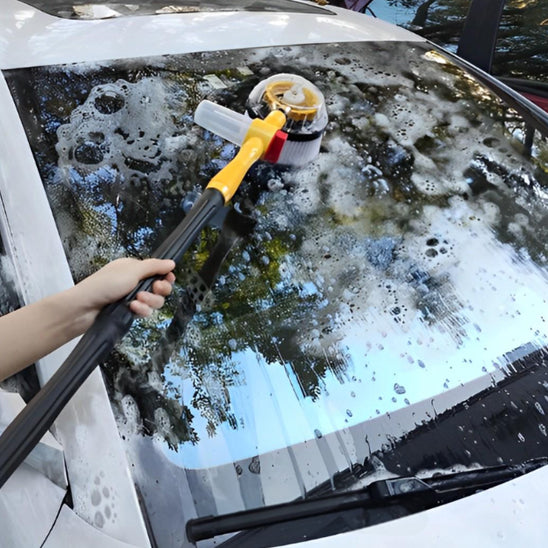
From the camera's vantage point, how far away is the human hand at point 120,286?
90 centimetres

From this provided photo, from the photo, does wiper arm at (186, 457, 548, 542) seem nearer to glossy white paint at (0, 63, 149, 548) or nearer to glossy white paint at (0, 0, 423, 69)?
glossy white paint at (0, 63, 149, 548)

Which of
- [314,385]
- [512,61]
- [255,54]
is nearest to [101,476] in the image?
[314,385]

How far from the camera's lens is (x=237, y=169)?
1.09m

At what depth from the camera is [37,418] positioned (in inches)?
30.1

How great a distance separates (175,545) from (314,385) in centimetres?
31

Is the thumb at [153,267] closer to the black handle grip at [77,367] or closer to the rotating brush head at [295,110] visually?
the black handle grip at [77,367]

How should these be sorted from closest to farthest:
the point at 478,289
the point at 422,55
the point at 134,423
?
the point at 134,423 → the point at 478,289 → the point at 422,55

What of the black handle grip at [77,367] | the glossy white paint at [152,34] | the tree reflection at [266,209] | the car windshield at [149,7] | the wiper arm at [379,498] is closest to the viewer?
the black handle grip at [77,367]

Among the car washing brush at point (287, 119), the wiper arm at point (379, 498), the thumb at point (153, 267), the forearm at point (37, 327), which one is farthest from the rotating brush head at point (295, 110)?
the wiper arm at point (379, 498)

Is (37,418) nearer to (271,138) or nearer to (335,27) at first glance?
(271,138)

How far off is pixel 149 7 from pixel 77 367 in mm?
1234

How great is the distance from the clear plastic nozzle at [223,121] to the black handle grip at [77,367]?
0.80 feet

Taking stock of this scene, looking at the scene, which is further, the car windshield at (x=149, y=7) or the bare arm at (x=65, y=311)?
the car windshield at (x=149, y=7)

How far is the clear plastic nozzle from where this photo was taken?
1.18 meters
